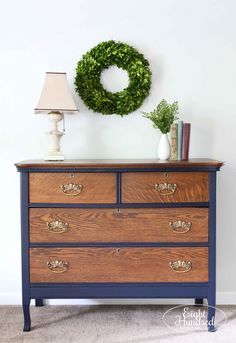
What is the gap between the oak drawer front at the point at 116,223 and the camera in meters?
2.36

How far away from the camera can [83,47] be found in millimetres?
2830

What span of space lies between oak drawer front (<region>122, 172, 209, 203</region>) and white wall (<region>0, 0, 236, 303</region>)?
1.75ft

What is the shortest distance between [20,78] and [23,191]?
0.88m

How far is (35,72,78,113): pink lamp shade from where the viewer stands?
8.26ft

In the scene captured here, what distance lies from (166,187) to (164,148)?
0.37 m

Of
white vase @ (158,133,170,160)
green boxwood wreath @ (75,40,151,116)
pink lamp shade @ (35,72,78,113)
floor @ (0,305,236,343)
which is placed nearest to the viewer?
floor @ (0,305,236,343)

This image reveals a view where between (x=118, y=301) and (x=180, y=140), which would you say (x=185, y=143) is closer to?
(x=180, y=140)

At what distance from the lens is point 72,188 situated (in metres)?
2.35

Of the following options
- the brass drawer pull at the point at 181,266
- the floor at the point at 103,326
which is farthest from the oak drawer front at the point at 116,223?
the floor at the point at 103,326

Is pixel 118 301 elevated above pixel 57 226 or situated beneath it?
situated beneath

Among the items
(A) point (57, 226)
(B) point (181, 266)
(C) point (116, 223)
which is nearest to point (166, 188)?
(C) point (116, 223)

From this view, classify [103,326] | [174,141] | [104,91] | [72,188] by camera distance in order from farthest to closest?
1. [104,91]
2. [174,141]
3. [103,326]
4. [72,188]

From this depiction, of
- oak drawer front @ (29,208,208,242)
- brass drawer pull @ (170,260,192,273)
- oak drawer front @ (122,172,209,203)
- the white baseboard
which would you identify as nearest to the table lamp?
oak drawer front @ (29,208,208,242)

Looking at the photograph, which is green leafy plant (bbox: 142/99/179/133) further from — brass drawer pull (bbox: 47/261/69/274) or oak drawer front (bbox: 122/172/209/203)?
brass drawer pull (bbox: 47/261/69/274)
